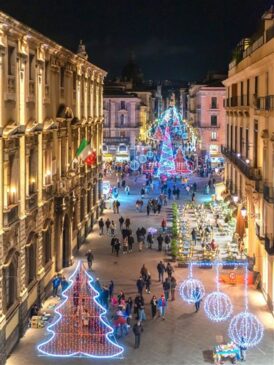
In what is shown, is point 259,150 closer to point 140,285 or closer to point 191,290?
point 191,290

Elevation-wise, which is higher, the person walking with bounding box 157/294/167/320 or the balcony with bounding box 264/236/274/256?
the balcony with bounding box 264/236/274/256

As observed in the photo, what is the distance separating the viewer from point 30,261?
28.1 m

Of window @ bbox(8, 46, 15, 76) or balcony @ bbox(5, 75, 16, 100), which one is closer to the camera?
balcony @ bbox(5, 75, 16, 100)

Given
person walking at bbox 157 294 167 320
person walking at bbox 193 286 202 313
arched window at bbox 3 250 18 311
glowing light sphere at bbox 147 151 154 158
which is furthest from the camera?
glowing light sphere at bbox 147 151 154 158

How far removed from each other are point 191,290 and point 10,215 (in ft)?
36.0

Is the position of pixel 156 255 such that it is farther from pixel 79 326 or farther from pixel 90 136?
pixel 79 326

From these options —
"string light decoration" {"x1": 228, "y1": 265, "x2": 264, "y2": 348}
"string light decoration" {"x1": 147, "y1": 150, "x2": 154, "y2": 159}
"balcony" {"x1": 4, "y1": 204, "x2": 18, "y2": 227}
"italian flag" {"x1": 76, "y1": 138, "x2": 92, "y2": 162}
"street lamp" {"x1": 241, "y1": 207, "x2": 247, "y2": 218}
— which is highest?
"italian flag" {"x1": 76, "y1": 138, "x2": 92, "y2": 162}

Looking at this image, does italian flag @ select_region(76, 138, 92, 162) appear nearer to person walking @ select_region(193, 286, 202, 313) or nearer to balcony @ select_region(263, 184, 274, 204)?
balcony @ select_region(263, 184, 274, 204)

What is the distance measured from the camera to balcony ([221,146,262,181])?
34.2m

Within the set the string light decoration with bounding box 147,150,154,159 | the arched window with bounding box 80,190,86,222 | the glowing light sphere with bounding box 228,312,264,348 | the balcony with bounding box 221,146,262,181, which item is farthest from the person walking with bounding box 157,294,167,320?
the string light decoration with bounding box 147,150,154,159

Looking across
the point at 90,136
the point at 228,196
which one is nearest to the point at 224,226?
the point at 228,196

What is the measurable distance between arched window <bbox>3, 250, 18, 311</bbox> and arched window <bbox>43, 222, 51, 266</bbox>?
5.88 metres

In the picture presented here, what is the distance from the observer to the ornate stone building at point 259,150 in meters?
30.3

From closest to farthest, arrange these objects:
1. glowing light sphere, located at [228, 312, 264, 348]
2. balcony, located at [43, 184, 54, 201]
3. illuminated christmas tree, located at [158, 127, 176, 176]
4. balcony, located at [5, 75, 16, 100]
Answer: glowing light sphere, located at [228, 312, 264, 348] < balcony, located at [5, 75, 16, 100] < balcony, located at [43, 184, 54, 201] < illuminated christmas tree, located at [158, 127, 176, 176]
